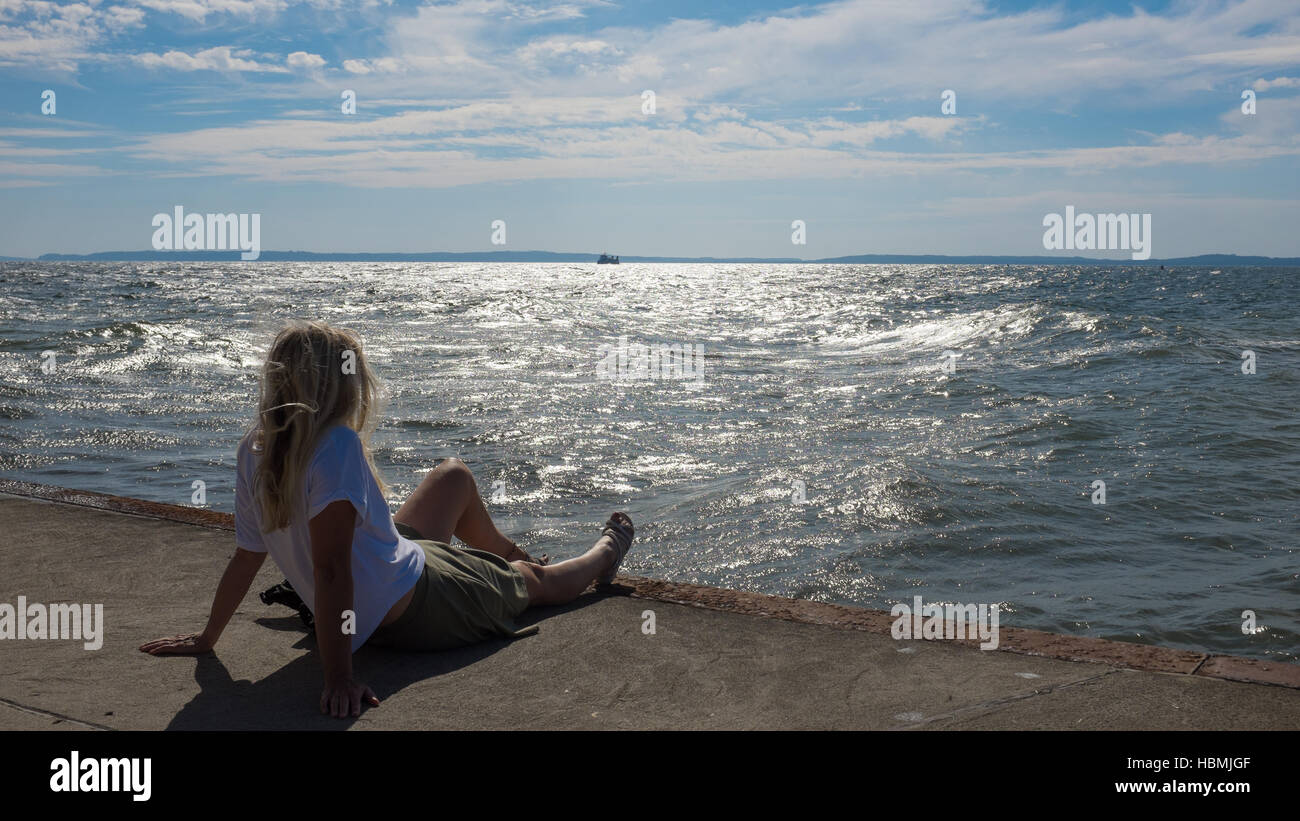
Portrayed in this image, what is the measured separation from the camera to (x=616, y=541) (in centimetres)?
437

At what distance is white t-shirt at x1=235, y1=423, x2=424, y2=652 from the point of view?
9.90ft

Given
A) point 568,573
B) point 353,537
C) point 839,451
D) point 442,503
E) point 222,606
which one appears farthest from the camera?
point 839,451

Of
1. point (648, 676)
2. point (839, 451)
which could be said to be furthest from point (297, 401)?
point (839, 451)

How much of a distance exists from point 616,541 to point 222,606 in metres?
1.61

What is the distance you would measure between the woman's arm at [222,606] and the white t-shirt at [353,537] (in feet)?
0.20

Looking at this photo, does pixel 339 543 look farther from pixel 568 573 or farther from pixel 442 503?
pixel 568 573

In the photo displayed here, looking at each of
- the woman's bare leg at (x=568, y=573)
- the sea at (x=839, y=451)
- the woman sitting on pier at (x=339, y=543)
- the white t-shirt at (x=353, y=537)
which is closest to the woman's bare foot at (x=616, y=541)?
the woman's bare leg at (x=568, y=573)

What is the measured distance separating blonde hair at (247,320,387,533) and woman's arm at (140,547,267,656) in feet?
1.13

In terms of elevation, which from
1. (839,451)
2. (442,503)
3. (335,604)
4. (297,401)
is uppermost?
(297,401)

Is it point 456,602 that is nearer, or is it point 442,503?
point 456,602

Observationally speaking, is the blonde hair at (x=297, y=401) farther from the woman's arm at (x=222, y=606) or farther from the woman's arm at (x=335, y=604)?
the woman's arm at (x=222, y=606)

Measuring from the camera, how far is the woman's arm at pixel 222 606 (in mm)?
3371
